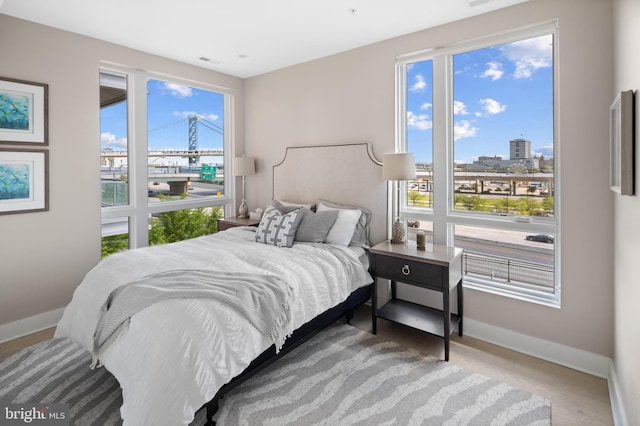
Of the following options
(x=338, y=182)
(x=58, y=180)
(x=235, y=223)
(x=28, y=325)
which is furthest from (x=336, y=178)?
(x=28, y=325)

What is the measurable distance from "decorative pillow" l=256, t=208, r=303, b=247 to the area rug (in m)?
0.96

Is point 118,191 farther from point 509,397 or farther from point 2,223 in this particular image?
point 509,397

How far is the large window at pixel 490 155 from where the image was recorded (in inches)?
104

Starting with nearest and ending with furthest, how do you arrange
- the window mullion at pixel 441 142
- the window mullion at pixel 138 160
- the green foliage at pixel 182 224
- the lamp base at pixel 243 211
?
the window mullion at pixel 441 142, the window mullion at pixel 138 160, the green foliage at pixel 182 224, the lamp base at pixel 243 211

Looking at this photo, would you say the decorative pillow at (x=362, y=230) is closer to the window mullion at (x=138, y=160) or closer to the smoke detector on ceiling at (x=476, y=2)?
the smoke detector on ceiling at (x=476, y=2)

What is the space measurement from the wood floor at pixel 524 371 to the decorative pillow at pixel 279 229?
101cm

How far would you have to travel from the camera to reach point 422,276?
263 cm

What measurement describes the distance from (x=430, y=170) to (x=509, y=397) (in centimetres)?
188

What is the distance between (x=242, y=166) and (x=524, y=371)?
3.58m

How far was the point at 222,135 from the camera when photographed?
462 cm

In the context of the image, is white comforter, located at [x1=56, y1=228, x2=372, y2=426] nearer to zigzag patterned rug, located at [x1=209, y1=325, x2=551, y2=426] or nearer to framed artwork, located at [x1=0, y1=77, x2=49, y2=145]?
zigzag patterned rug, located at [x1=209, y1=325, x2=551, y2=426]

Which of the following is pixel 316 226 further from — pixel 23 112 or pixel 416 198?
pixel 23 112

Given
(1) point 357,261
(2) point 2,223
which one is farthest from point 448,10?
(2) point 2,223

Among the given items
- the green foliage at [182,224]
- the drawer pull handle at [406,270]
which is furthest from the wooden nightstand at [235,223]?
the drawer pull handle at [406,270]
